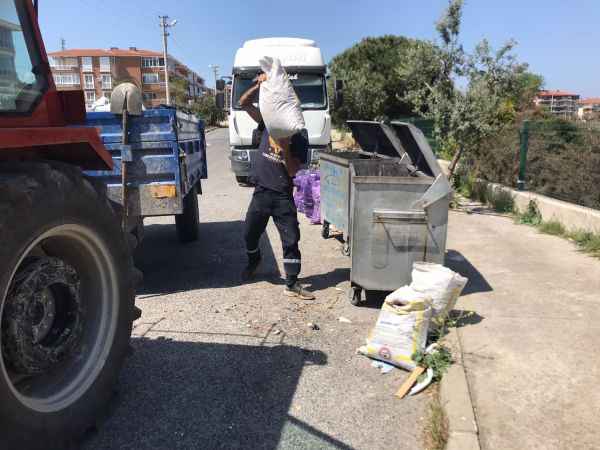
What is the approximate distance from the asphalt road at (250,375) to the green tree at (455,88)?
15.2ft

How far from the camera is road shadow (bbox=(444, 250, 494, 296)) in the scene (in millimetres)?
4984

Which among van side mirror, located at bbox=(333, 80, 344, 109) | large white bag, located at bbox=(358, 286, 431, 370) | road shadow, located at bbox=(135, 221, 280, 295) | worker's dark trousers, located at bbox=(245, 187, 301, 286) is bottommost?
road shadow, located at bbox=(135, 221, 280, 295)

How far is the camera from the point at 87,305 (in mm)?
2727

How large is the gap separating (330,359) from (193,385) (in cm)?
101

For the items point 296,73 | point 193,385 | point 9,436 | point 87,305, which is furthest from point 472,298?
point 296,73

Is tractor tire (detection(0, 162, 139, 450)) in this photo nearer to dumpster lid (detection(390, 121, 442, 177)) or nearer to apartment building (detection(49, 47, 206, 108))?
dumpster lid (detection(390, 121, 442, 177))

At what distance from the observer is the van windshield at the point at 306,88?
11.4 m

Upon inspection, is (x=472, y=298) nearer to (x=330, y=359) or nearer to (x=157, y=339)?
(x=330, y=359)

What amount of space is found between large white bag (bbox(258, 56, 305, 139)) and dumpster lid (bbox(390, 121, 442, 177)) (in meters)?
1.34

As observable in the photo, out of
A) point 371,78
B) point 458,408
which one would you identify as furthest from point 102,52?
point 458,408

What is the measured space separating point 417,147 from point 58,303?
4170mm

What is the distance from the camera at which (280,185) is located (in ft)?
16.0

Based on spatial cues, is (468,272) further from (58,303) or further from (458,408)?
(58,303)

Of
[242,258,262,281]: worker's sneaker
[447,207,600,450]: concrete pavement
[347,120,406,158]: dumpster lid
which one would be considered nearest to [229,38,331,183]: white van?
[347,120,406,158]: dumpster lid
